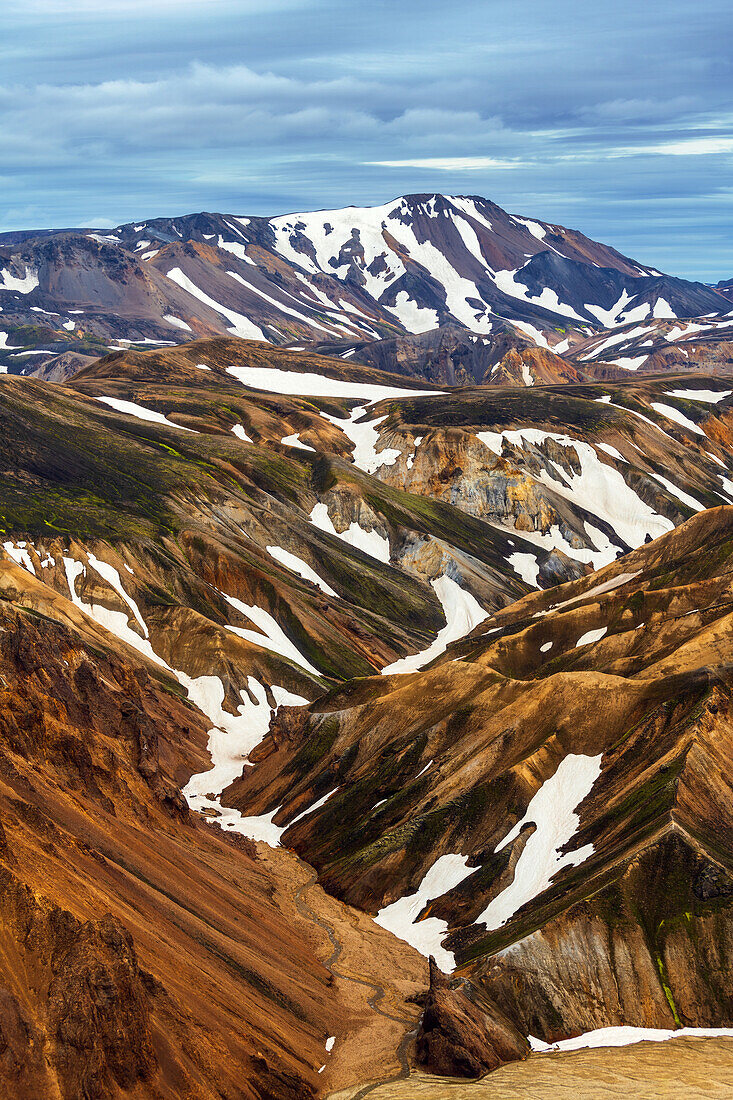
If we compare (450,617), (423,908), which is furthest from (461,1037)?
(450,617)

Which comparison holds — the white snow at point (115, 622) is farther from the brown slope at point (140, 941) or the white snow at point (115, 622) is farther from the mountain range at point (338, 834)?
the brown slope at point (140, 941)

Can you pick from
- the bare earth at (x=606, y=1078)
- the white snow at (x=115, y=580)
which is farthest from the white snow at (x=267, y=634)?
the bare earth at (x=606, y=1078)

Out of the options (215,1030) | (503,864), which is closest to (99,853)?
(215,1030)

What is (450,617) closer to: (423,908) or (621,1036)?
(423,908)

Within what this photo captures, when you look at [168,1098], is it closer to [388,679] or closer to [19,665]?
[19,665]

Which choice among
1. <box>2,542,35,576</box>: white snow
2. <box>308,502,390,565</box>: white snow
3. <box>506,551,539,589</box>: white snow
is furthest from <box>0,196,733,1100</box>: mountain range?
<box>506,551,539,589</box>: white snow
